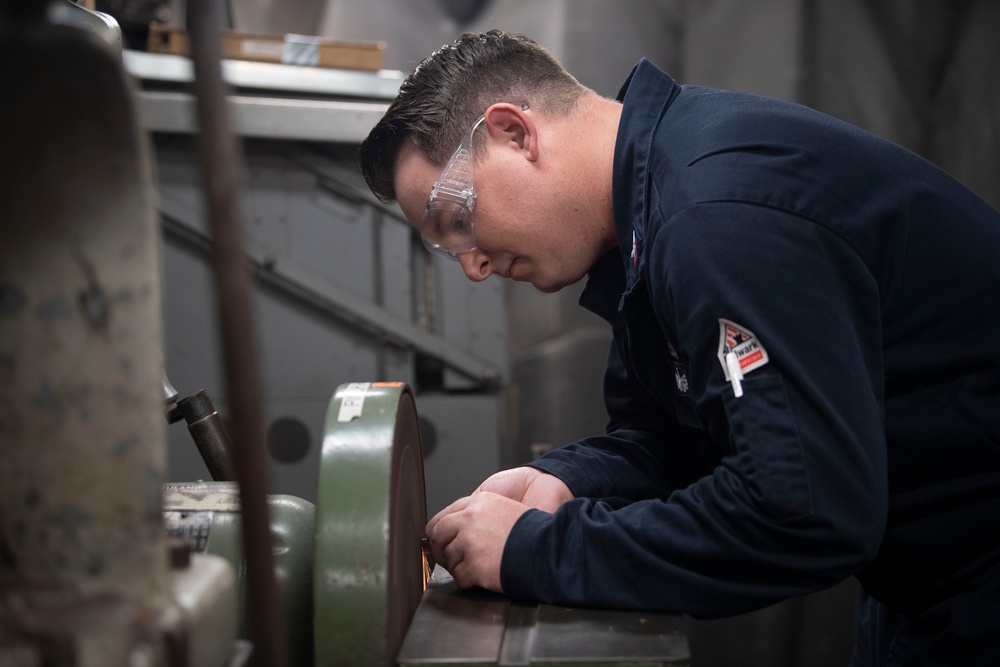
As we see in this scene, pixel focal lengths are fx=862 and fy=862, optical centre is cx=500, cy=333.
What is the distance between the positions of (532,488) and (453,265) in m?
1.68

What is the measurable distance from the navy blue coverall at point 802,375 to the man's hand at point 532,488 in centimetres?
19

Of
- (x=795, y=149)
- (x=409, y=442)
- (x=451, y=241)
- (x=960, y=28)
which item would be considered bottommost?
(x=409, y=442)

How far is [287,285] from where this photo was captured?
2.73 m

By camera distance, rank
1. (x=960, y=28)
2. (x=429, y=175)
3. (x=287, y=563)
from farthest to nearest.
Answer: (x=960, y=28) → (x=429, y=175) → (x=287, y=563)

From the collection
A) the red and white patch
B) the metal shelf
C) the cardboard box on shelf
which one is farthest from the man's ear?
the cardboard box on shelf

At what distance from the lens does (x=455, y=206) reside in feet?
4.06

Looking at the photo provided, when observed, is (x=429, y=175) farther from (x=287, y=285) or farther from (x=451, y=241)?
(x=287, y=285)

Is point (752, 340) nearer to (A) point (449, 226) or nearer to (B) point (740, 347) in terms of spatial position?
(B) point (740, 347)

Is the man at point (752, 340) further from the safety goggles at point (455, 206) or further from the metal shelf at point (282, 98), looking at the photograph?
the metal shelf at point (282, 98)

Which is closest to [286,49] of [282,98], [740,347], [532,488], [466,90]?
[282,98]

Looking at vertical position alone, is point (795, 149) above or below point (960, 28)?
below

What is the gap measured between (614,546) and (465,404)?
1863 mm

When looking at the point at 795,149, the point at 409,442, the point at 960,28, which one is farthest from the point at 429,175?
the point at 960,28

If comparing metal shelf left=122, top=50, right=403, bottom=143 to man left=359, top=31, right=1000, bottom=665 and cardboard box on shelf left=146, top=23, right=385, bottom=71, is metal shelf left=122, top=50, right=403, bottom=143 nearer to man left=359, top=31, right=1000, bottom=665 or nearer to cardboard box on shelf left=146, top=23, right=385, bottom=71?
cardboard box on shelf left=146, top=23, right=385, bottom=71
